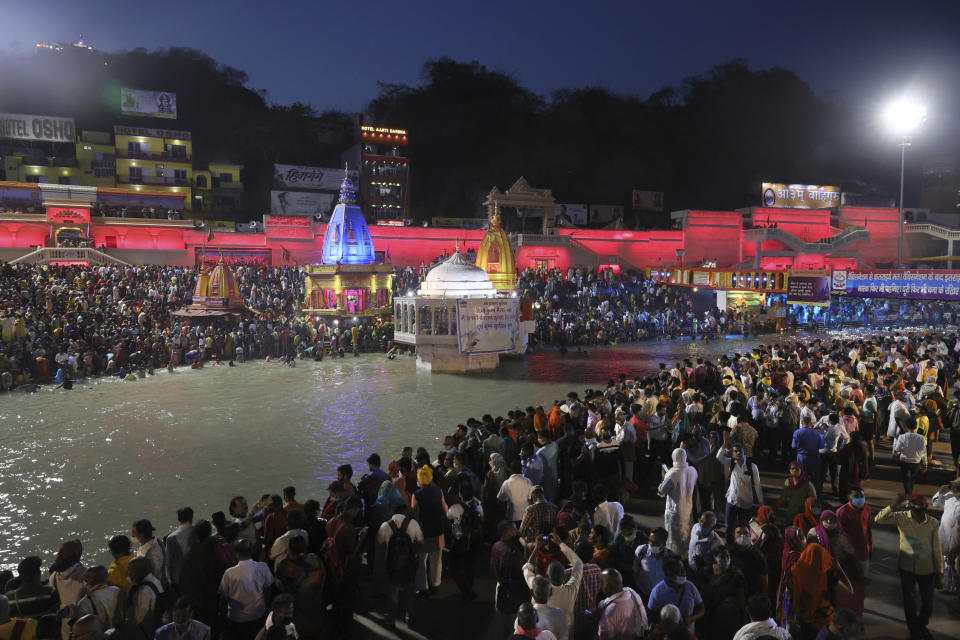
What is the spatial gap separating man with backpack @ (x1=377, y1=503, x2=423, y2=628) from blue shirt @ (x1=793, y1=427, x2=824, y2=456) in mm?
5463

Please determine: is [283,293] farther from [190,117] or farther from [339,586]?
[190,117]

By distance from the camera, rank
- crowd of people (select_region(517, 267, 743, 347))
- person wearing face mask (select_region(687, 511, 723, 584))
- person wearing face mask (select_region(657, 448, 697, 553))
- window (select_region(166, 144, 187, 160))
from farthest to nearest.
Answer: window (select_region(166, 144, 187, 160))
crowd of people (select_region(517, 267, 743, 347))
person wearing face mask (select_region(657, 448, 697, 553))
person wearing face mask (select_region(687, 511, 723, 584))

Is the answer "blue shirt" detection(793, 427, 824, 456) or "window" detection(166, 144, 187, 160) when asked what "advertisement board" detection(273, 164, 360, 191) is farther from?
"blue shirt" detection(793, 427, 824, 456)

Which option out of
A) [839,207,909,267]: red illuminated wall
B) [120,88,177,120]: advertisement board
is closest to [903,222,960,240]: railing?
[839,207,909,267]: red illuminated wall

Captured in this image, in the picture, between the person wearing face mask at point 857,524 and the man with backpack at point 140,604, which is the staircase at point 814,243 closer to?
the person wearing face mask at point 857,524

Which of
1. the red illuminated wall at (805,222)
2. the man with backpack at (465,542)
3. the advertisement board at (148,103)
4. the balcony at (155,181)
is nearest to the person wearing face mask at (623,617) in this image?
the man with backpack at (465,542)

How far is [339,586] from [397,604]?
1020mm

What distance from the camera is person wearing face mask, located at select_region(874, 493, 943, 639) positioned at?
5516 millimetres

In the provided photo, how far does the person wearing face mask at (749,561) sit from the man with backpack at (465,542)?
2463 millimetres

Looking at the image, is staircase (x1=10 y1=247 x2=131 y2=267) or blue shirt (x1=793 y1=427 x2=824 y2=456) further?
staircase (x1=10 y1=247 x2=131 y2=267)

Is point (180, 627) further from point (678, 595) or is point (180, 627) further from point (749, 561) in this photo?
point (749, 561)

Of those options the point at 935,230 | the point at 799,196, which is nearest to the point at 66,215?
the point at 799,196

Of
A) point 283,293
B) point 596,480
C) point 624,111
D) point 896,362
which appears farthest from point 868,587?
point 624,111

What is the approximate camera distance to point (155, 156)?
47812 mm
